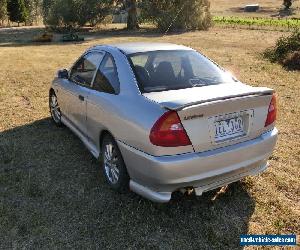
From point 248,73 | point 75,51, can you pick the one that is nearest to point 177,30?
point 75,51

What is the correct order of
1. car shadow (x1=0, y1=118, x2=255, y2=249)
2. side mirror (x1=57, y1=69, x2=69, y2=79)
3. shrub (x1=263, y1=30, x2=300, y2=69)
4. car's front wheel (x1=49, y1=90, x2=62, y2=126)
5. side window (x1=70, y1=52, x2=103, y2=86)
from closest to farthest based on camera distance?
car shadow (x1=0, y1=118, x2=255, y2=249) < side window (x1=70, y1=52, x2=103, y2=86) < side mirror (x1=57, y1=69, x2=69, y2=79) < car's front wheel (x1=49, y1=90, x2=62, y2=126) < shrub (x1=263, y1=30, x2=300, y2=69)

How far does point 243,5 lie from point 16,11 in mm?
49932

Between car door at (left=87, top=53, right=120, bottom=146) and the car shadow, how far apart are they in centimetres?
76

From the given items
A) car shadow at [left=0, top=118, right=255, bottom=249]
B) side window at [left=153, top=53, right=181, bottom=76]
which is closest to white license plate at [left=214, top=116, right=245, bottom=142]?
car shadow at [left=0, top=118, right=255, bottom=249]

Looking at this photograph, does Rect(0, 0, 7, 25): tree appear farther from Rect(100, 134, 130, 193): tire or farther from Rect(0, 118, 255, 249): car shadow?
Rect(100, 134, 130, 193): tire

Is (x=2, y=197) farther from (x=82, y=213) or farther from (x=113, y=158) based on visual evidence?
(x=113, y=158)

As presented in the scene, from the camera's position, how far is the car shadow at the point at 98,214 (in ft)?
13.3

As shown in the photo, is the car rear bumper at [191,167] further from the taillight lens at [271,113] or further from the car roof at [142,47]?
the car roof at [142,47]

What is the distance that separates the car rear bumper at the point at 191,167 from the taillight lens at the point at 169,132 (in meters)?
0.15

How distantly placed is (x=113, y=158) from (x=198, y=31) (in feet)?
90.2

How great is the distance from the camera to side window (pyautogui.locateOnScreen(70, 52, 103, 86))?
5.56 metres

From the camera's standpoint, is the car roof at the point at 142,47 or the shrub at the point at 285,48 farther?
the shrub at the point at 285,48

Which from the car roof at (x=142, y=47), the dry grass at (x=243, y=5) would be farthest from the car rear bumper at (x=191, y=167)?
the dry grass at (x=243, y=5)

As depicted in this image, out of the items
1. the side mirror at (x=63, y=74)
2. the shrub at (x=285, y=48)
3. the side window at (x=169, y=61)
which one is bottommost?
the shrub at (x=285, y=48)
